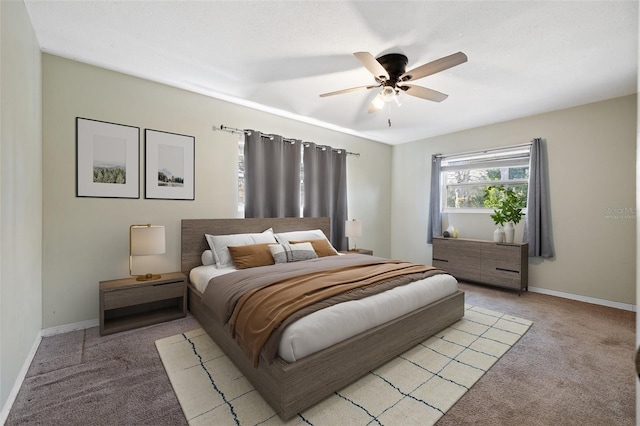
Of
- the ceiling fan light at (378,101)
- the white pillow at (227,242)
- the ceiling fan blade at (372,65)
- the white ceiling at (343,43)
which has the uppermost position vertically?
the white ceiling at (343,43)

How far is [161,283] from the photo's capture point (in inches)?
113

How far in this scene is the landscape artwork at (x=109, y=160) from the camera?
9.37ft

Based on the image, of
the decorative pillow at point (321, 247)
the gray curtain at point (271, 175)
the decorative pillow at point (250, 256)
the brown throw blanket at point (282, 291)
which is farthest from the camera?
the gray curtain at point (271, 175)

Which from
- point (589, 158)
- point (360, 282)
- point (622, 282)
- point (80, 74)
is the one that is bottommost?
→ point (622, 282)

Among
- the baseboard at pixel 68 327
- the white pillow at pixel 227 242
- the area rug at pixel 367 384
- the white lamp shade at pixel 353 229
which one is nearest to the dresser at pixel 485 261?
the white lamp shade at pixel 353 229

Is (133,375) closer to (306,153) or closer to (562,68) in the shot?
(306,153)

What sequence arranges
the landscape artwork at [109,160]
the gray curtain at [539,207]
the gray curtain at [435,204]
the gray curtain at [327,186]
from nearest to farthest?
the landscape artwork at [109,160], the gray curtain at [539,207], the gray curtain at [327,186], the gray curtain at [435,204]

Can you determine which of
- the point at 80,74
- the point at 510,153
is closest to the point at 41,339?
the point at 80,74

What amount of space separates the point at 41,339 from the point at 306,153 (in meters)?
3.61

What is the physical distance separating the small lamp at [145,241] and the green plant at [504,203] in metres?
4.39

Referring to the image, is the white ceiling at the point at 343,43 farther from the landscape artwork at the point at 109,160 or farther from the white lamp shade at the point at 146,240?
the white lamp shade at the point at 146,240

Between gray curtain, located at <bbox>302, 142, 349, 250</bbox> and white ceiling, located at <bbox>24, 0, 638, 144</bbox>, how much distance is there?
45.9 inches

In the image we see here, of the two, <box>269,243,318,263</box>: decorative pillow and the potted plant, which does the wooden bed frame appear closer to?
<box>269,243,318,263</box>: decorative pillow

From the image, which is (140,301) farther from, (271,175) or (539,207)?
(539,207)
